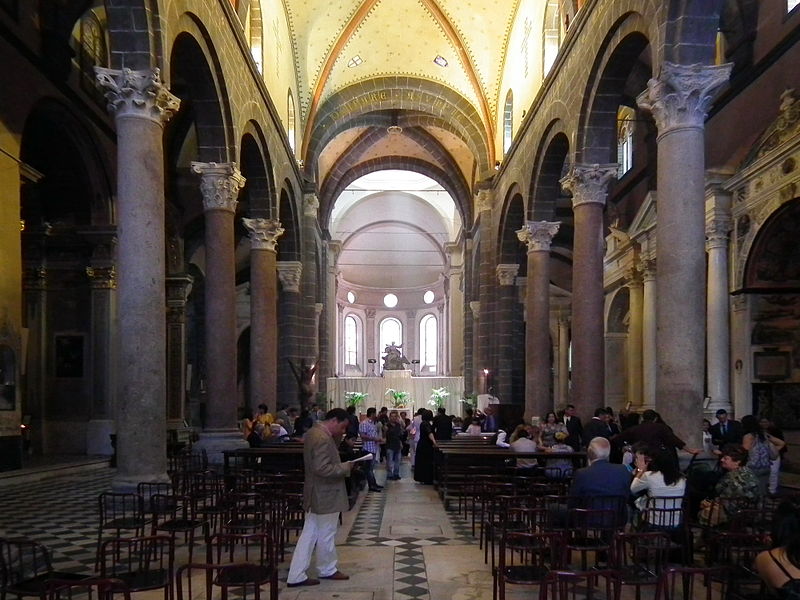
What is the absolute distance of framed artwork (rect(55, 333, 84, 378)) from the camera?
16.7m

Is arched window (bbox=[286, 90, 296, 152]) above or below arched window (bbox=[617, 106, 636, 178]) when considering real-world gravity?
above

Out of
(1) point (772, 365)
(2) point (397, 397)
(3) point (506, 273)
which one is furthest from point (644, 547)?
(2) point (397, 397)

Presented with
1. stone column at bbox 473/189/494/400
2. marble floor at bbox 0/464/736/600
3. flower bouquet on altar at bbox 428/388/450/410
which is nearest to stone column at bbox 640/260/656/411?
stone column at bbox 473/189/494/400

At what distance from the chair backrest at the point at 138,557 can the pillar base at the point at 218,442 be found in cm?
558

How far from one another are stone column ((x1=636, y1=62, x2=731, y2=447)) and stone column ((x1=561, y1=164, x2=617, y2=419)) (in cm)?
400

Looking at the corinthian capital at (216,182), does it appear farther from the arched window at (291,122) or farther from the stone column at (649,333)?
the stone column at (649,333)

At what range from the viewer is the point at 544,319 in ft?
58.0

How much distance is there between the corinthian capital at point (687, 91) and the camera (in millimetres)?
9320

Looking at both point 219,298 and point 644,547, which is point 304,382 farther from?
point 644,547

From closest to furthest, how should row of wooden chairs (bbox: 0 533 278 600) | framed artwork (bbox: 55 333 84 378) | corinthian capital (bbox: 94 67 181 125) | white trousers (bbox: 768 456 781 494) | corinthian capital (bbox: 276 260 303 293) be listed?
row of wooden chairs (bbox: 0 533 278 600), white trousers (bbox: 768 456 781 494), corinthian capital (bbox: 94 67 181 125), framed artwork (bbox: 55 333 84 378), corinthian capital (bbox: 276 260 303 293)

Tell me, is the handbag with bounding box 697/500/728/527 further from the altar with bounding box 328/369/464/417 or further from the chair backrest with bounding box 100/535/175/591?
the altar with bounding box 328/369/464/417

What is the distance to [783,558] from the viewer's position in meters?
3.57

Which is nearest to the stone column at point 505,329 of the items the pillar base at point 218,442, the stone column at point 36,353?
the pillar base at point 218,442

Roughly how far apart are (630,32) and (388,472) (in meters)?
9.24
